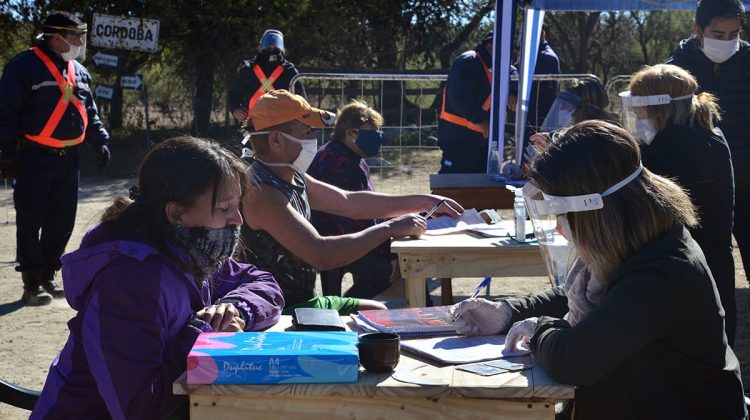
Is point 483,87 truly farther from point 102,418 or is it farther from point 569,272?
point 102,418

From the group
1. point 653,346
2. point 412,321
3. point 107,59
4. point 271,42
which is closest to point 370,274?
point 412,321

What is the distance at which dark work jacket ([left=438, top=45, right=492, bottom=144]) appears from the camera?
772cm

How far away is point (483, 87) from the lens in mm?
7793

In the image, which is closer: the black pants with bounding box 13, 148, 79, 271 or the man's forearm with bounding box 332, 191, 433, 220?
the man's forearm with bounding box 332, 191, 433, 220

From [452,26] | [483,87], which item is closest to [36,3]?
[452,26]

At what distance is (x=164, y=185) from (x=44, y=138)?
4.54 metres

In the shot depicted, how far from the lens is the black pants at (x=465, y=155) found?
792 cm

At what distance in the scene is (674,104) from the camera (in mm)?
3865

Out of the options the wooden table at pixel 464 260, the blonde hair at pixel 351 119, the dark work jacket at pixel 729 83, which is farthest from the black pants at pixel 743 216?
the blonde hair at pixel 351 119

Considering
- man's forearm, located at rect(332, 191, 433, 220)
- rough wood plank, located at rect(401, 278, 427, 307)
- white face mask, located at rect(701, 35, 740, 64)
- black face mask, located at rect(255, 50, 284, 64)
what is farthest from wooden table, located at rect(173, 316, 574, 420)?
black face mask, located at rect(255, 50, 284, 64)

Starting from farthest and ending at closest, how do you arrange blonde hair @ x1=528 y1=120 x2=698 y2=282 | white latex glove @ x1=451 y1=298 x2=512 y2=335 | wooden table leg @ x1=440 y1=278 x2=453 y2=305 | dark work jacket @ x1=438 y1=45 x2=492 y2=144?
dark work jacket @ x1=438 y1=45 x2=492 y2=144, wooden table leg @ x1=440 y1=278 x2=453 y2=305, white latex glove @ x1=451 y1=298 x2=512 y2=335, blonde hair @ x1=528 y1=120 x2=698 y2=282

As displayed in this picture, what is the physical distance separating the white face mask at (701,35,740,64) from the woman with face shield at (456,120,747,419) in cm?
329

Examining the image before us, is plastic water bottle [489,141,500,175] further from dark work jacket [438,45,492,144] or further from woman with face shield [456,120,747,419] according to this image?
woman with face shield [456,120,747,419]

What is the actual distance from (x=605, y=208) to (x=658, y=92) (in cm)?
169
